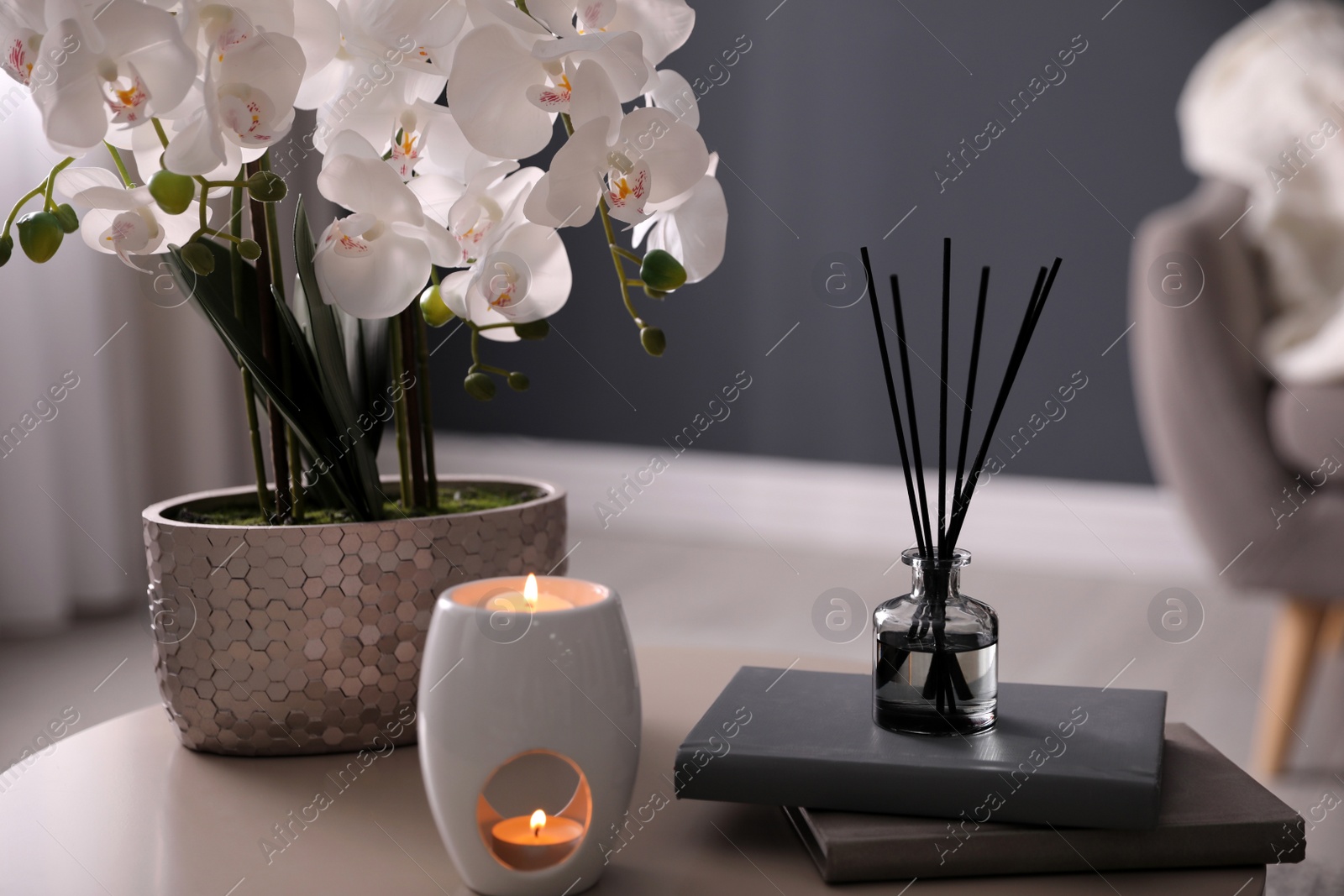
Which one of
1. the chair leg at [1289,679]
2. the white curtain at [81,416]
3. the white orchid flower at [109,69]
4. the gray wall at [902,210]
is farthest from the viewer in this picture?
the gray wall at [902,210]

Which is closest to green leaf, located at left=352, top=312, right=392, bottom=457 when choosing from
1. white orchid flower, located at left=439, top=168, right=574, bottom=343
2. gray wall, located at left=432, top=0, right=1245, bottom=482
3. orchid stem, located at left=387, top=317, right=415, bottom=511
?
orchid stem, located at left=387, top=317, right=415, bottom=511

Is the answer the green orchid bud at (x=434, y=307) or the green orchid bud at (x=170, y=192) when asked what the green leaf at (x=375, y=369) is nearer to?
the green orchid bud at (x=434, y=307)

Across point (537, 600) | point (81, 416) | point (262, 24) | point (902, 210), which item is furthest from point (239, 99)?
point (902, 210)

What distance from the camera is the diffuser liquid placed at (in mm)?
600

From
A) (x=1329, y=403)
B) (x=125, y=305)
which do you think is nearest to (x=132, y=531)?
Result: (x=125, y=305)

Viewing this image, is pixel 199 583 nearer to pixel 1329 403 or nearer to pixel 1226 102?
pixel 1329 403

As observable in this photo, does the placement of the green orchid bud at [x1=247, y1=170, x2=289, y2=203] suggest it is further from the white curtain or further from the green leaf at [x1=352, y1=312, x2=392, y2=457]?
the white curtain

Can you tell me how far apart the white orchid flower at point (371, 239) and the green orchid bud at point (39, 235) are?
0.11 m

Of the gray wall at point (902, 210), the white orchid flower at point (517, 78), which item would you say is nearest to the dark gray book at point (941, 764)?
the white orchid flower at point (517, 78)

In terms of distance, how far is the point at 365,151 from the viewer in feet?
1.92

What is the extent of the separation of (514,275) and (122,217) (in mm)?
180

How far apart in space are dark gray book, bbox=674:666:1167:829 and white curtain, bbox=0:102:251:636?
5.80ft

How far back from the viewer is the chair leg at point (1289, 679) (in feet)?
5.37

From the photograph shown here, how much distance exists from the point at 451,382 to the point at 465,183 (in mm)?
2928
